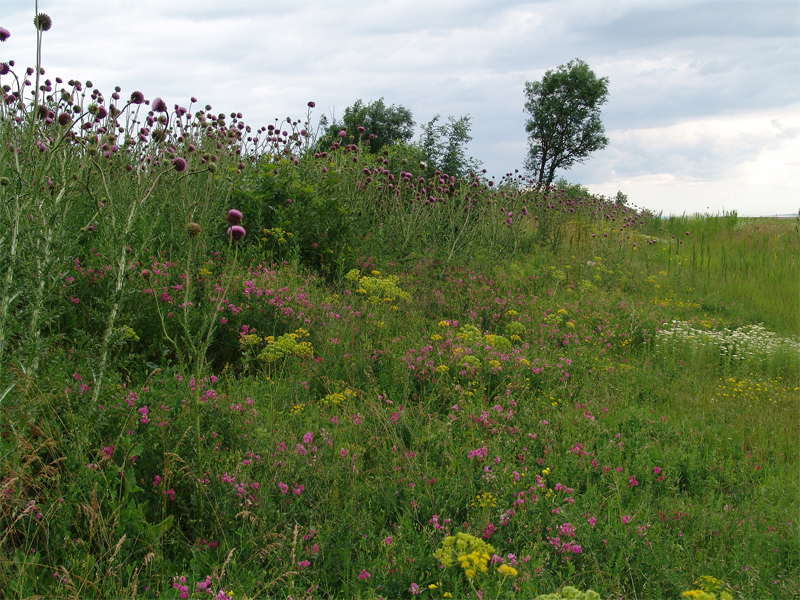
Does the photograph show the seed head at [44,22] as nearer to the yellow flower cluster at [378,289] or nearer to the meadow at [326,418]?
the meadow at [326,418]

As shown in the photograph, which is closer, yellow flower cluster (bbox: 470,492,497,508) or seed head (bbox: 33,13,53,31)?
yellow flower cluster (bbox: 470,492,497,508)

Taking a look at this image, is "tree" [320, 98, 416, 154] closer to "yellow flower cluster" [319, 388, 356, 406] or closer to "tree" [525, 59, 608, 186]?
"tree" [525, 59, 608, 186]

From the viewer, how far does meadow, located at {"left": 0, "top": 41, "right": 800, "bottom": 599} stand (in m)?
1.99

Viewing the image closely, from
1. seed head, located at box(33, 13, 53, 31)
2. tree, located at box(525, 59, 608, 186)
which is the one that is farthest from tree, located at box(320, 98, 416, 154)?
seed head, located at box(33, 13, 53, 31)

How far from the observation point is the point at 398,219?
716cm

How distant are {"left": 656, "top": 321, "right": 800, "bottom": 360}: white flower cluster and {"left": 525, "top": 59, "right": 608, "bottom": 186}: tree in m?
26.8

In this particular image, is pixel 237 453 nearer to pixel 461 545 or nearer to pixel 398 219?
pixel 461 545

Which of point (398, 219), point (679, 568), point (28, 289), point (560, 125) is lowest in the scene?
point (679, 568)

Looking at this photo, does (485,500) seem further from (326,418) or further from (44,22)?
(44,22)

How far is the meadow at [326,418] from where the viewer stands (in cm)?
199

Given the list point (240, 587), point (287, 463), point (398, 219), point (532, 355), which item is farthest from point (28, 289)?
point (398, 219)

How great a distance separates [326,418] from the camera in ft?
10.2

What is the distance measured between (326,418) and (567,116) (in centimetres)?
3258

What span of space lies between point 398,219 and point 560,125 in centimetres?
2842
